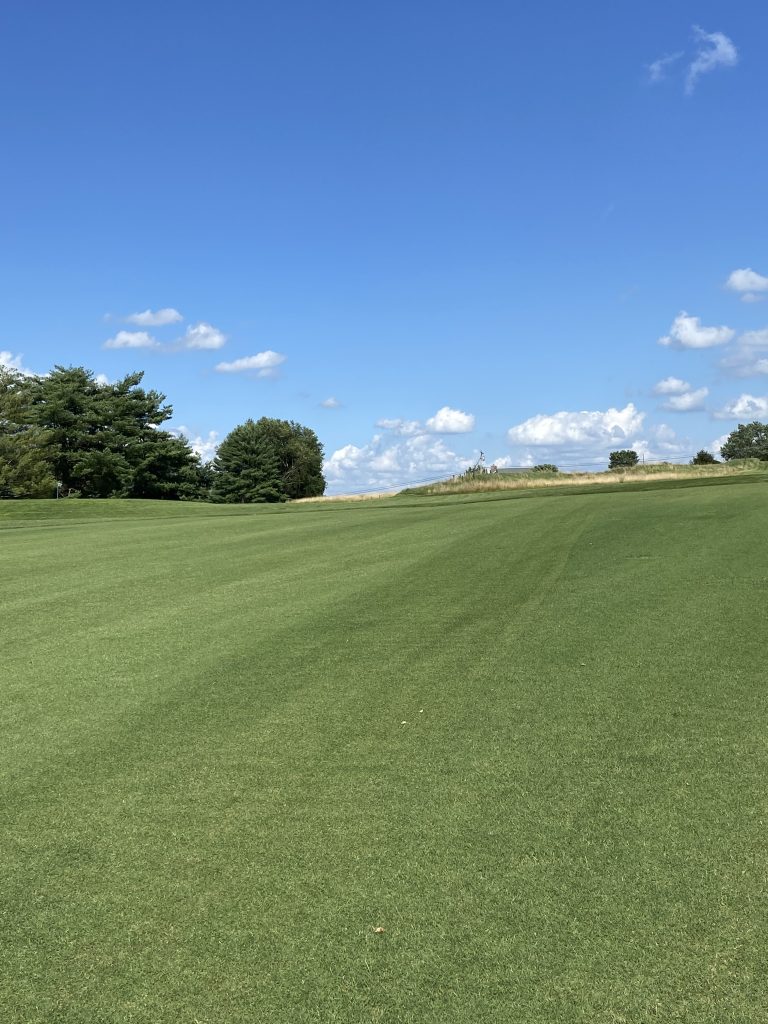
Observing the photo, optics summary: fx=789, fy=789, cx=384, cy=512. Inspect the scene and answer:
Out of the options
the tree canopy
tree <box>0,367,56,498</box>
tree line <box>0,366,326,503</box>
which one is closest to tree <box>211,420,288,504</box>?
tree line <box>0,366,326,503</box>

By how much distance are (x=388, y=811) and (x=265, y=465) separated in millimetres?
81071

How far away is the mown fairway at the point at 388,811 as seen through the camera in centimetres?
238

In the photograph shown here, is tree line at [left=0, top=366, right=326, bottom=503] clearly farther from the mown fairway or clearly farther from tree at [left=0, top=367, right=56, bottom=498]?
the mown fairway

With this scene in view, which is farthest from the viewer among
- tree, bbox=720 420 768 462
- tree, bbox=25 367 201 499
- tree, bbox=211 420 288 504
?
tree, bbox=720 420 768 462

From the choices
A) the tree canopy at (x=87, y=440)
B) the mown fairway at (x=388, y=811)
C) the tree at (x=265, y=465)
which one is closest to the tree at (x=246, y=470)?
the tree at (x=265, y=465)

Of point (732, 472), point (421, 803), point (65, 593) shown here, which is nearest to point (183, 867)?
point (421, 803)

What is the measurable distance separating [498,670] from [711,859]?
249 cm

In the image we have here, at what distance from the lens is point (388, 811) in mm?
3393

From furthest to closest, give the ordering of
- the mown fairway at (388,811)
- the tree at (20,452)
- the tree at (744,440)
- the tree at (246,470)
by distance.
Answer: the tree at (744,440), the tree at (246,470), the tree at (20,452), the mown fairway at (388,811)

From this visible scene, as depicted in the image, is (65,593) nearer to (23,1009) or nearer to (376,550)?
(376,550)

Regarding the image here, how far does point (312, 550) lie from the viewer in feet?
38.0

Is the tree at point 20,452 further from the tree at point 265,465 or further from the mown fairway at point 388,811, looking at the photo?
the mown fairway at point 388,811

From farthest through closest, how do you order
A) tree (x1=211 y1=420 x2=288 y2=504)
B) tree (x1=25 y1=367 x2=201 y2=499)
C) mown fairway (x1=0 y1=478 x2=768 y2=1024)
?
tree (x1=211 y1=420 x2=288 y2=504), tree (x1=25 y1=367 x2=201 y2=499), mown fairway (x1=0 y1=478 x2=768 y2=1024)

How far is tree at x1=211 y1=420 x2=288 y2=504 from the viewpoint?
81.6 meters
